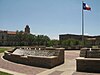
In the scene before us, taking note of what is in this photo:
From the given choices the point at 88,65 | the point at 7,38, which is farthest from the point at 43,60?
the point at 7,38

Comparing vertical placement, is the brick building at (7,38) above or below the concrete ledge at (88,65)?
above

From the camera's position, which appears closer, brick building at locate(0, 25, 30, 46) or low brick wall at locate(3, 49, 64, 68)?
low brick wall at locate(3, 49, 64, 68)

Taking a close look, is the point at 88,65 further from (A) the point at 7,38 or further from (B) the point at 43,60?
(A) the point at 7,38

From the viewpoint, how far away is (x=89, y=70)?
40.8 ft

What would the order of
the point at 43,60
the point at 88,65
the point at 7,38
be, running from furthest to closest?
1. the point at 7,38
2. the point at 43,60
3. the point at 88,65

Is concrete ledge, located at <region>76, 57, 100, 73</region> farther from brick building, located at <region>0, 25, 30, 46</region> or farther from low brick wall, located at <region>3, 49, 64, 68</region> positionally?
brick building, located at <region>0, 25, 30, 46</region>

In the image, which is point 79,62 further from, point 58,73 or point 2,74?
point 2,74

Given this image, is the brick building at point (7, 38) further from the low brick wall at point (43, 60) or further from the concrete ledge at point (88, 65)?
the concrete ledge at point (88, 65)

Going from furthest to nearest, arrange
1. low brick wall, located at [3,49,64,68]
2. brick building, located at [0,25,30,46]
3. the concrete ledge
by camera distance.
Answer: brick building, located at [0,25,30,46] < low brick wall, located at [3,49,64,68] < the concrete ledge

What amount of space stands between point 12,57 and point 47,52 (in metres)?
4.35

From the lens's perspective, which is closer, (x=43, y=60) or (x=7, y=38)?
(x=43, y=60)

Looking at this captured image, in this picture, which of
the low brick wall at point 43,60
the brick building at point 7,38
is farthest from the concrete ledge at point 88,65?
the brick building at point 7,38

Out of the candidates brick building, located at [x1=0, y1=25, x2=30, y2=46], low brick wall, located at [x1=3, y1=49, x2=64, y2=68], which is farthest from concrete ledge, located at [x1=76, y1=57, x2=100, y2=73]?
brick building, located at [x1=0, y1=25, x2=30, y2=46]

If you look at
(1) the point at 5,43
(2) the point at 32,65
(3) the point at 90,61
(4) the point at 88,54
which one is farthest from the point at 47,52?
(1) the point at 5,43
